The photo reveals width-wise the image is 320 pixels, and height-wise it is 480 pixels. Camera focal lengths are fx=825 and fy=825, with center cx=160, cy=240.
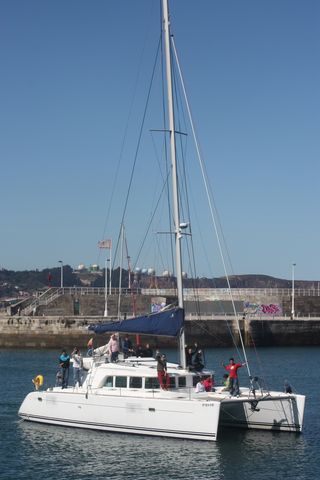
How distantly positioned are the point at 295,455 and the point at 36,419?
8.91 m

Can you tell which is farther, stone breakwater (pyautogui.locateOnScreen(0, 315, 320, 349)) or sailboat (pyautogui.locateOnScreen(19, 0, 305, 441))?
stone breakwater (pyautogui.locateOnScreen(0, 315, 320, 349))

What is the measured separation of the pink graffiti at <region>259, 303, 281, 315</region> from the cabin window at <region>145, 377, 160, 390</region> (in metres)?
50.3

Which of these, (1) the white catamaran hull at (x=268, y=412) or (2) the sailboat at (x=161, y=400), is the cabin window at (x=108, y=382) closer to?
(2) the sailboat at (x=161, y=400)

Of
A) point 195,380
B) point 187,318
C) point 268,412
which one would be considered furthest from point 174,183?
point 187,318

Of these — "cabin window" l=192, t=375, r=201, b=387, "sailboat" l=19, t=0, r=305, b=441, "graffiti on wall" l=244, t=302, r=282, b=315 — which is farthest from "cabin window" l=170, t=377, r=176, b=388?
"graffiti on wall" l=244, t=302, r=282, b=315

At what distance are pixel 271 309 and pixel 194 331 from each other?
43.5 ft

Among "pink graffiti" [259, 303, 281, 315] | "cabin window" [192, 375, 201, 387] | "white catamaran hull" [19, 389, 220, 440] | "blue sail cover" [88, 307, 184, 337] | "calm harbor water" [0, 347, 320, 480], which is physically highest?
"pink graffiti" [259, 303, 281, 315]

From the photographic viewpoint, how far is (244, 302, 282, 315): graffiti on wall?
7444 centimetres

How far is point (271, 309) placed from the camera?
74625 mm

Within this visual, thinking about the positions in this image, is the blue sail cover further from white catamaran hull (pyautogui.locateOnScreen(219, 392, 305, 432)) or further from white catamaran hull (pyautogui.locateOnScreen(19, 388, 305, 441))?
white catamaran hull (pyautogui.locateOnScreen(219, 392, 305, 432))

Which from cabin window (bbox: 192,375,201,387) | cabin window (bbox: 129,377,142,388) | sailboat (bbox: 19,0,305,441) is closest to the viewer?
sailboat (bbox: 19,0,305,441)

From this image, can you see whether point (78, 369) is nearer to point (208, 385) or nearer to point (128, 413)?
point (128, 413)

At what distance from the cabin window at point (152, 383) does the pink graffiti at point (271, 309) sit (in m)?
50.3

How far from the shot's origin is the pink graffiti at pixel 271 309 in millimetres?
74438
